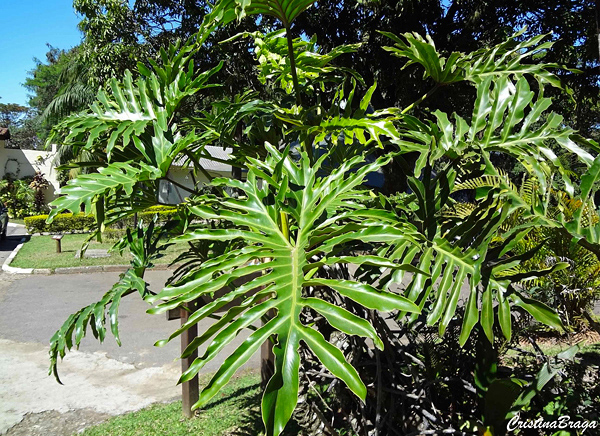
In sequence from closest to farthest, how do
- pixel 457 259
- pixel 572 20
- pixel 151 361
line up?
1. pixel 457 259
2. pixel 151 361
3. pixel 572 20

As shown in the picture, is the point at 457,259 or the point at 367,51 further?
the point at 367,51

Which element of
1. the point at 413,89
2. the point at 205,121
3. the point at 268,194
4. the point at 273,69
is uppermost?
the point at 413,89

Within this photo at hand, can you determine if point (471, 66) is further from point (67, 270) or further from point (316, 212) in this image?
point (67, 270)

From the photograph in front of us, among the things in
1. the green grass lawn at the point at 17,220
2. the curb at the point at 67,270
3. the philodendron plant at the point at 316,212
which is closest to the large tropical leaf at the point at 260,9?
the philodendron plant at the point at 316,212

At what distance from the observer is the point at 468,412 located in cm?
275

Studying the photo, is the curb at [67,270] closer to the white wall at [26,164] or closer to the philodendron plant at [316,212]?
the philodendron plant at [316,212]

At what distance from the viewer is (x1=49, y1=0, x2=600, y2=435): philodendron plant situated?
1396 millimetres

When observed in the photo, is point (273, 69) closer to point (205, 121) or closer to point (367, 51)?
point (205, 121)

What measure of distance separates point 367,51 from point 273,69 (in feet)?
28.5

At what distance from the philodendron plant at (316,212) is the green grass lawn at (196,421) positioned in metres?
1.32

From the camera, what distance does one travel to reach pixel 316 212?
6.19 ft

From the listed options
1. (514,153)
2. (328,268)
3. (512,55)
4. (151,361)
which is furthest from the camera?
(151,361)

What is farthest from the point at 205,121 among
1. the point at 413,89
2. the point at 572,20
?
the point at 572,20

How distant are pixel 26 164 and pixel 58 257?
16.3m
